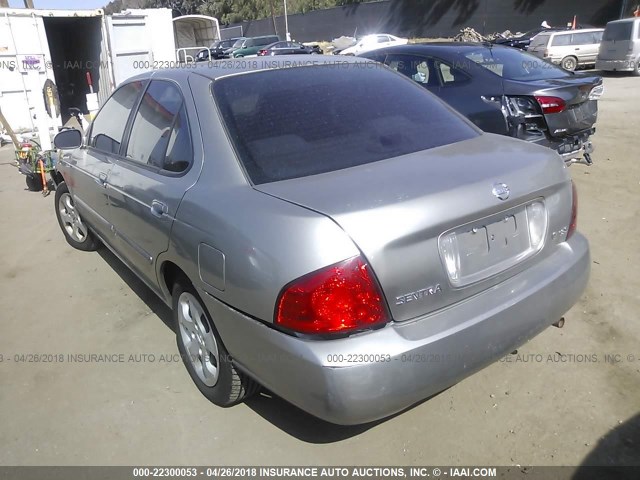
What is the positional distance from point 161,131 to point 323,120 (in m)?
0.97

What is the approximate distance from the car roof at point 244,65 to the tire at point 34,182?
4881 millimetres

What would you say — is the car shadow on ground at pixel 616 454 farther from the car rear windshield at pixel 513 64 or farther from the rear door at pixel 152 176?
the car rear windshield at pixel 513 64

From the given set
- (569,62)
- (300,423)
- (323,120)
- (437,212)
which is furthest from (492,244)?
(569,62)

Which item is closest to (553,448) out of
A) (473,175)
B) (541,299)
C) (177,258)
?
(541,299)

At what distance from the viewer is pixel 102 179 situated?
358cm

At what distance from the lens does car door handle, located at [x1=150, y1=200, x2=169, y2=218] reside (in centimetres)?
266

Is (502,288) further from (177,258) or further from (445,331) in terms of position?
(177,258)

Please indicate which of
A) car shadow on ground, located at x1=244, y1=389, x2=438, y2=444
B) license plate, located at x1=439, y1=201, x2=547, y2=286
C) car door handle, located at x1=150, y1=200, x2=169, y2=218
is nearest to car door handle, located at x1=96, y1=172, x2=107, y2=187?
car door handle, located at x1=150, y1=200, x2=169, y2=218

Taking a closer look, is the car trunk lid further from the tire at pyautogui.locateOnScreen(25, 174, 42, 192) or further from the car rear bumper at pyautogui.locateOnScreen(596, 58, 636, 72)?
the car rear bumper at pyautogui.locateOnScreen(596, 58, 636, 72)

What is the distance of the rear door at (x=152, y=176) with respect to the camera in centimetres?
265

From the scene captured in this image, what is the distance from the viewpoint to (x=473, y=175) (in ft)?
7.35

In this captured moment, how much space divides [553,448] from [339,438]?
987 millimetres

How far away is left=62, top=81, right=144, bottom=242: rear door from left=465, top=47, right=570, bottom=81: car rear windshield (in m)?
4.11

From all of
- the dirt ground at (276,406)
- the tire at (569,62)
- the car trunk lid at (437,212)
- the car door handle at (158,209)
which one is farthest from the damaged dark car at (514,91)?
the tire at (569,62)
